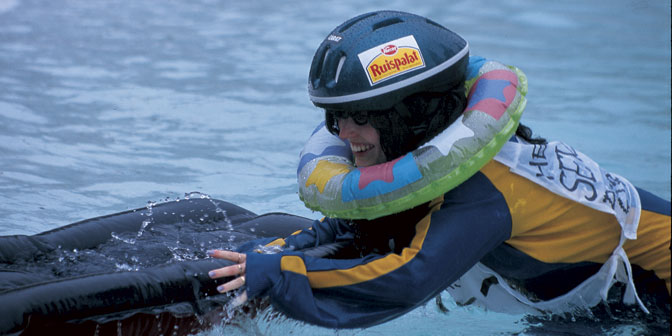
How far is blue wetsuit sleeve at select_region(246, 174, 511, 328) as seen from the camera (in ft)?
8.05

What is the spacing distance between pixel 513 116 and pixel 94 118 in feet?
16.9

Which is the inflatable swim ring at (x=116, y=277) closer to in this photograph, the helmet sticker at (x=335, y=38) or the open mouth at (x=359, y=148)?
the open mouth at (x=359, y=148)

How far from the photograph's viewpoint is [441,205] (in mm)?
2566

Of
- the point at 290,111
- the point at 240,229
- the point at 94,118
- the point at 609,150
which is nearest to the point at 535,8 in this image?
the point at 609,150

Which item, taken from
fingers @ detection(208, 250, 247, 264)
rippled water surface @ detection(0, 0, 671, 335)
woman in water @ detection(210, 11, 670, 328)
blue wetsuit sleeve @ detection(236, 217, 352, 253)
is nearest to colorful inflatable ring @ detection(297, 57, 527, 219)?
woman in water @ detection(210, 11, 670, 328)

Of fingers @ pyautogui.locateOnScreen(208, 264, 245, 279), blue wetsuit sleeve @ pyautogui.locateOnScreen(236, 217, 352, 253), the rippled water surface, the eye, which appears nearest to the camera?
fingers @ pyautogui.locateOnScreen(208, 264, 245, 279)

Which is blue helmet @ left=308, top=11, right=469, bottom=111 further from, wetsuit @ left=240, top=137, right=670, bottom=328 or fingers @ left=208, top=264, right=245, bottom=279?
fingers @ left=208, top=264, right=245, bottom=279

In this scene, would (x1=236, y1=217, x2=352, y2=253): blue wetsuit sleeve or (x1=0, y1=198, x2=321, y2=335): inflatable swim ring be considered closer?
(x1=0, y1=198, x2=321, y2=335): inflatable swim ring

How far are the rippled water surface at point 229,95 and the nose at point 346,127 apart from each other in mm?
768

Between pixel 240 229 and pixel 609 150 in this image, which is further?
pixel 609 150

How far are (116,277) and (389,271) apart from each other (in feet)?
2.92

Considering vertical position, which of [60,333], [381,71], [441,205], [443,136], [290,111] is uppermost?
[381,71]

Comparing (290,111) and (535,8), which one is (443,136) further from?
(535,8)

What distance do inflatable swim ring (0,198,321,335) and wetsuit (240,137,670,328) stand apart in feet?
0.89
